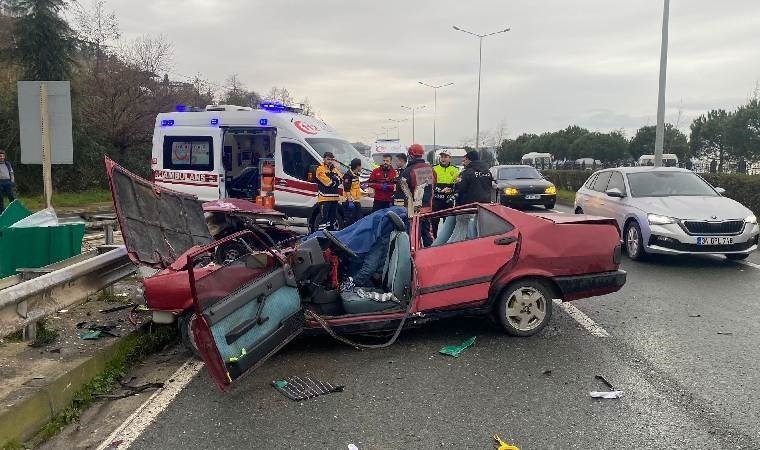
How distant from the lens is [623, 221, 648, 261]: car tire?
9289mm

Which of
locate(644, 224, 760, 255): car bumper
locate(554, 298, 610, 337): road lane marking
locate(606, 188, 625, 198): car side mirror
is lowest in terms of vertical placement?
locate(554, 298, 610, 337): road lane marking

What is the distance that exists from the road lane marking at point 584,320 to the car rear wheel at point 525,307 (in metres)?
0.56

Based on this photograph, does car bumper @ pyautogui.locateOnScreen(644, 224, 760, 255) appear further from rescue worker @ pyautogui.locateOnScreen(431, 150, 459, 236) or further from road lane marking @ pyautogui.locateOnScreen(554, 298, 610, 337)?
rescue worker @ pyautogui.locateOnScreen(431, 150, 459, 236)

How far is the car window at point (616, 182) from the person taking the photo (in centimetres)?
1040

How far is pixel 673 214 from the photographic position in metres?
8.80

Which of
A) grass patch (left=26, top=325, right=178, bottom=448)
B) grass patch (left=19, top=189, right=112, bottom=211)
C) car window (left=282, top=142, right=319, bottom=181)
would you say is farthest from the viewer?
grass patch (left=19, top=189, right=112, bottom=211)

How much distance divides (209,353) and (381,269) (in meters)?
2.19

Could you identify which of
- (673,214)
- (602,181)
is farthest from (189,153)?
(673,214)

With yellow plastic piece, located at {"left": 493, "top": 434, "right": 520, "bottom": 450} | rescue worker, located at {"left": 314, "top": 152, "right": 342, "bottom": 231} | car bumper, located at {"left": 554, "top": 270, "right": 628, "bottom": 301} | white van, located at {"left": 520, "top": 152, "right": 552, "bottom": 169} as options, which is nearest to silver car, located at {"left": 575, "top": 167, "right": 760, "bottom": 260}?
car bumper, located at {"left": 554, "top": 270, "right": 628, "bottom": 301}

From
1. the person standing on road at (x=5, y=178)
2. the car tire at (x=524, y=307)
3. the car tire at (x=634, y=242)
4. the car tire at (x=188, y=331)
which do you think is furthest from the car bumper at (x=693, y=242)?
the person standing on road at (x=5, y=178)

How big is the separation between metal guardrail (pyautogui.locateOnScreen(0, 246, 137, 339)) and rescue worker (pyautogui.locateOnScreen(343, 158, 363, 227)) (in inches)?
220

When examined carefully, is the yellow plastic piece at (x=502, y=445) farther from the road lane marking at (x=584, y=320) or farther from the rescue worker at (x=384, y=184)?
the rescue worker at (x=384, y=184)

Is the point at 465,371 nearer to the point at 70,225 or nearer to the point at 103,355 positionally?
the point at 103,355

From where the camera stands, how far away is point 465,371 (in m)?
4.68
